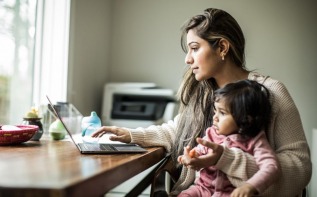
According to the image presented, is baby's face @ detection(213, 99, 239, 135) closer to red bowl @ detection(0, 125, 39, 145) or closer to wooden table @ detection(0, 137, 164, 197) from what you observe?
wooden table @ detection(0, 137, 164, 197)

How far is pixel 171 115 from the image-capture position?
8.82 ft

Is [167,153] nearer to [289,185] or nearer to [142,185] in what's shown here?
[142,185]

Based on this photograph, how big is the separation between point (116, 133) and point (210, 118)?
1.34 ft

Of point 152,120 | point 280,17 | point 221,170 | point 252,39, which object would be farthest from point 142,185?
point 280,17

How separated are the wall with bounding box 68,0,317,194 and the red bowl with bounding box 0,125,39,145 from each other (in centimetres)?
116

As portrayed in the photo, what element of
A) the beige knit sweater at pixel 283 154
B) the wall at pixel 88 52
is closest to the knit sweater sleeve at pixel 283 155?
the beige knit sweater at pixel 283 154

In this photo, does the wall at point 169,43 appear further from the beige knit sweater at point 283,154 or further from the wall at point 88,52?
the beige knit sweater at point 283,154

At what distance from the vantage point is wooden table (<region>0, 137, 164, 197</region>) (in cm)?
67

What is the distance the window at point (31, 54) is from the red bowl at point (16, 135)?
0.64 m

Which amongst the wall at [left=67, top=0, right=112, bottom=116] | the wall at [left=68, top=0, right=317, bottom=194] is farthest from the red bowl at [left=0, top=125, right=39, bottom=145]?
the wall at [left=68, top=0, right=317, bottom=194]

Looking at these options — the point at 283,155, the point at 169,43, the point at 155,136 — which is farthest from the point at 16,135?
the point at 169,43

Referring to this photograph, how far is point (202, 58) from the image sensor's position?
1.38 m

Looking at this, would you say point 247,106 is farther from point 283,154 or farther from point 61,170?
point 61,170

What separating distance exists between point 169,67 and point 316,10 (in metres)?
1.31
